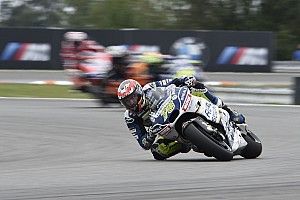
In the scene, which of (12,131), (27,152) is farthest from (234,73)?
(27,152)

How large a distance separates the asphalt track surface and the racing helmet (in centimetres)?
66

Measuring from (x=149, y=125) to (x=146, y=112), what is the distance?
183 mm

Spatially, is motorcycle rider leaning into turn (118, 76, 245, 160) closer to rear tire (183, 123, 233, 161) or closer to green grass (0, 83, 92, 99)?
rear tire (183, 123, 233, 161)

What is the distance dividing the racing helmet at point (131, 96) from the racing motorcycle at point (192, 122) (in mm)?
150

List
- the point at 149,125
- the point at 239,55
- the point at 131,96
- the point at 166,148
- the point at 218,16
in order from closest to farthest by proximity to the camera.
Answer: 1. the point at 131,96
2. the point at 149,125
3. the point at 166,148
4. the point at 239,55
5. the point at 218,16

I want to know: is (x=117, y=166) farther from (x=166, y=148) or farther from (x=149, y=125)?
(x=166, y=148)

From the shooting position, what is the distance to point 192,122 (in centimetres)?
917

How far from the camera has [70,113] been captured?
1745cm

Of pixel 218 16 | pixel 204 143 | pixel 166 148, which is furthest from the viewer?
pixel 218 16

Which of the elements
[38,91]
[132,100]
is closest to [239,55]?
[38,91]

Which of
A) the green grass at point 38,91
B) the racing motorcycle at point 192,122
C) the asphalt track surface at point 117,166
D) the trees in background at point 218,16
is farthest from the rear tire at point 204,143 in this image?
the trees in background at point 218,16

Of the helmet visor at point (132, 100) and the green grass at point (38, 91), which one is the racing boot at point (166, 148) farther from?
the green grass at point (38, 91)

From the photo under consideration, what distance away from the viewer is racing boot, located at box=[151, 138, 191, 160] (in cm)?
968

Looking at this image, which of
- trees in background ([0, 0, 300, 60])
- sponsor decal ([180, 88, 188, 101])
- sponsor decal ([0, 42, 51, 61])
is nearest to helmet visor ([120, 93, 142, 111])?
sponsor decal ([180, 88, 188, 101])
